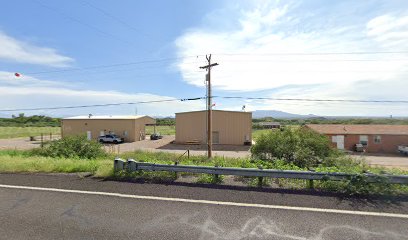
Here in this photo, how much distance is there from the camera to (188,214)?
4820 millimetres

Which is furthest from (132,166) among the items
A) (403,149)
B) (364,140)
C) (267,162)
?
(403,149)

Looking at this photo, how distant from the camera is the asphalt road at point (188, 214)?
13.5 feet

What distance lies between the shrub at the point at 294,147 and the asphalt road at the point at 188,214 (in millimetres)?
6441

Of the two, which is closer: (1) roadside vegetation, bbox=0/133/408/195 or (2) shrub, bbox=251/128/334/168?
(1) roadside vegetation, bbox=0/133/408/195

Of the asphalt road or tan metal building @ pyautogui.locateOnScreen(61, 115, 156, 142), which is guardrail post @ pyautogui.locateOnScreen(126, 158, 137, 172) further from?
tan metal building @ pyautogui.locateOnScreen(61, 115, 156, 142)

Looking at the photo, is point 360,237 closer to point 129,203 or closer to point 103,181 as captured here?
point 129,203

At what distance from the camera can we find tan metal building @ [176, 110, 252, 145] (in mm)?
37562

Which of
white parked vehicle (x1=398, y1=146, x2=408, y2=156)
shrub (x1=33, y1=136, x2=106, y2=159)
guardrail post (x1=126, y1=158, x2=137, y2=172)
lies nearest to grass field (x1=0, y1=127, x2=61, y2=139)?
shrub (x1=33, y1=136, x2=106, y2=159)

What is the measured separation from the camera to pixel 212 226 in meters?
4.34

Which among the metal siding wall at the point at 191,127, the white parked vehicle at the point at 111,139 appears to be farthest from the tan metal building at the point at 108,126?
the metal siding wall at the point at 191,127

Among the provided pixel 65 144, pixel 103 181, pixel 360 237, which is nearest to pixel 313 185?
pixel 360 237

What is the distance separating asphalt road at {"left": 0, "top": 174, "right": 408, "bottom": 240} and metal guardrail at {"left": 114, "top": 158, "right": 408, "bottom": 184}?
0.59 metres

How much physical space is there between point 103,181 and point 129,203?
207cm

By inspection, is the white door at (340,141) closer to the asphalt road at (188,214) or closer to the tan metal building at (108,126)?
the tan metal building at (108,126)
